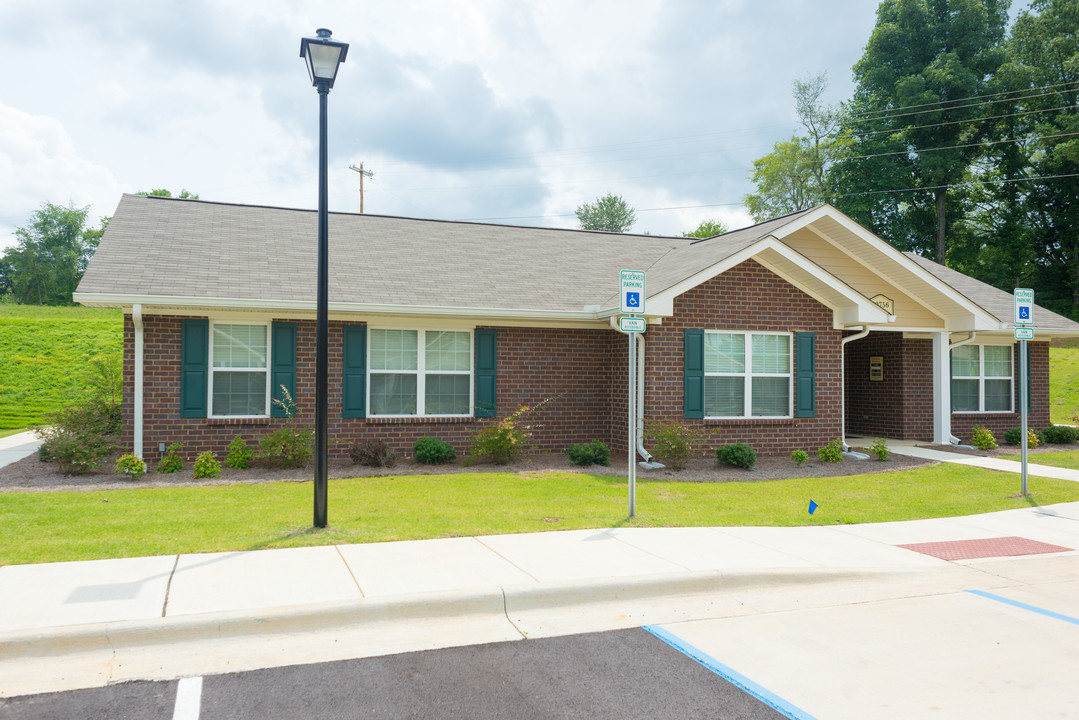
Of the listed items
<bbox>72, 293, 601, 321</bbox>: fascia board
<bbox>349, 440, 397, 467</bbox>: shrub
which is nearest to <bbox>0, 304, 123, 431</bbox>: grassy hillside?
<bbox>72, 293, 601, 321</bbox>: fascia board

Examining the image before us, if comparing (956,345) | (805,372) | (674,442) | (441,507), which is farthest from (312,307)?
(956,345)

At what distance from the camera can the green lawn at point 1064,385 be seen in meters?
23.0

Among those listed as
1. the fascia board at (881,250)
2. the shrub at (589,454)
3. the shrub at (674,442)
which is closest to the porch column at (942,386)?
the fascia board at (881,250)

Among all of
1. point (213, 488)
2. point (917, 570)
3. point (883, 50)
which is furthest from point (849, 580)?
point (883, 50)

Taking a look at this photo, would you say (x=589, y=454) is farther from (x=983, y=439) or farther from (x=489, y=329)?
(x=983, y=439)

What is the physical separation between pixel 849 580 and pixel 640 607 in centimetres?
209

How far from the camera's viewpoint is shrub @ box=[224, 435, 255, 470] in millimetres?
11766

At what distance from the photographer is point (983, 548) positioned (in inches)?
308

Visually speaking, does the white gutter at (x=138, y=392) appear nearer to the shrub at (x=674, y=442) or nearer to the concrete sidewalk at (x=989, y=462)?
the shrub at (x=674, y=442)

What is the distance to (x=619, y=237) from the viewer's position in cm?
1948

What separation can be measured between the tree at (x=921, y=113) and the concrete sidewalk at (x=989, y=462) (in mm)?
26910

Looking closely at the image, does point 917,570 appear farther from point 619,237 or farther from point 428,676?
point 619,237

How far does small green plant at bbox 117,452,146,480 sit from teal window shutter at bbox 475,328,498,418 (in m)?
5.40

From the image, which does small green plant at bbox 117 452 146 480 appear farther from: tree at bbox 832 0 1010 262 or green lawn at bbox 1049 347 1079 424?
tree at bbox 832 0 1010 262
